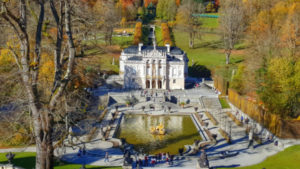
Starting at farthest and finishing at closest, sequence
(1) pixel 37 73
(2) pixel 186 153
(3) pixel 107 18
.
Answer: (3) pixel 107 18
(2) pixel 186 153
(1) pixel 37 73

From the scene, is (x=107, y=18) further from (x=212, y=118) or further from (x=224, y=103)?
(x=212, y=118)

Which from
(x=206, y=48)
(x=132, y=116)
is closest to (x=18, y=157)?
(x=132, y=116)

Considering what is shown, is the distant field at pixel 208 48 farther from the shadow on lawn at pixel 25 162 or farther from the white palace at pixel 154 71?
the shadow on lawn at pixel 25 162

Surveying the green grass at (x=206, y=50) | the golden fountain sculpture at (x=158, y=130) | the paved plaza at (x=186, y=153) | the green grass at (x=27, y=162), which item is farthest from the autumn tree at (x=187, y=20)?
the green grass at (x=27, y=162)

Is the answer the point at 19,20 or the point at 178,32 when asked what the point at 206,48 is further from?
the point at 19,20

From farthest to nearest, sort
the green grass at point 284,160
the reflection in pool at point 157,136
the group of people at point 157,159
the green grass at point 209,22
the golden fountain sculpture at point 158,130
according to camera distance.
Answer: the green grass at point 209,22
the golden fountain sculpture at point 158,130
the reflection in pool at point 157,136
the group of people at point 157,159
the green grass at point 284,160

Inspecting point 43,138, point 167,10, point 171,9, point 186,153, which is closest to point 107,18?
point 171,9
